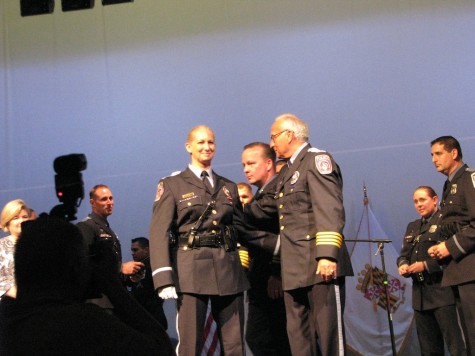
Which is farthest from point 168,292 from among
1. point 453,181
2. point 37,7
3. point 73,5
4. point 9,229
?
point 37,7

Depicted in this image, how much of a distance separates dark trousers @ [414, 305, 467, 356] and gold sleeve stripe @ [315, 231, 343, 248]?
2067 millimetres

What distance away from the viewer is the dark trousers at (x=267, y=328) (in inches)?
207

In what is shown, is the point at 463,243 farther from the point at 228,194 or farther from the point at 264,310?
the point at 228,194

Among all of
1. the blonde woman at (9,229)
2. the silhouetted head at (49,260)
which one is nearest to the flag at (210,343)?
the blonde woman at (9,229)

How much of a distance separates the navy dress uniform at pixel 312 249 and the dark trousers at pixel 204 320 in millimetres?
315

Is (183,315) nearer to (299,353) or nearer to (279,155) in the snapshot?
(299,353)

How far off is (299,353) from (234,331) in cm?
41

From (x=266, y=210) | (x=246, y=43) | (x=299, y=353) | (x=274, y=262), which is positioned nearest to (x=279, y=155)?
(x=266, y=210)

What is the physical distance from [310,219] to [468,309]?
1458 millimetres

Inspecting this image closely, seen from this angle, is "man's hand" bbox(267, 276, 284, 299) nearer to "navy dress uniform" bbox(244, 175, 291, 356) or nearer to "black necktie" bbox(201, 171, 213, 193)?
"navy dress uniform" bbox(244, 175, 291, 356)

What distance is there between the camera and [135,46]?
27.5 feet

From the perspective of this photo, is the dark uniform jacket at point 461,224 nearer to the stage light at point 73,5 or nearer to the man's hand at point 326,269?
the man's hand at point 326,269

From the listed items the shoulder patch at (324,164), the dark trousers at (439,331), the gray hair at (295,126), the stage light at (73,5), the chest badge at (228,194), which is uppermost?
the stage light at (73,5)

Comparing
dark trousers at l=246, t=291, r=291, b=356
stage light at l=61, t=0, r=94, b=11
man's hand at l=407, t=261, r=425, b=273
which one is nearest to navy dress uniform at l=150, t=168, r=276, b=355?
dark trousers at l=246, t=291, r=291, b=356
